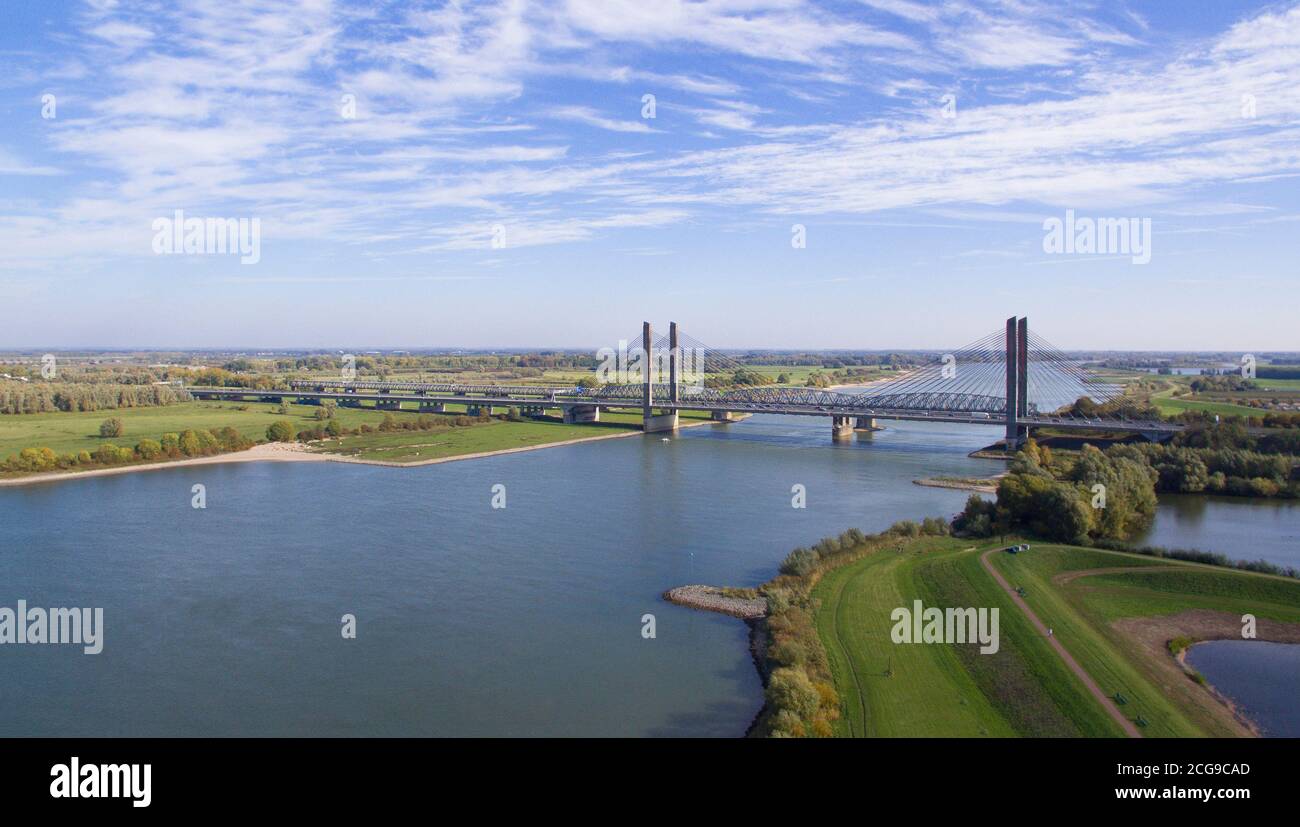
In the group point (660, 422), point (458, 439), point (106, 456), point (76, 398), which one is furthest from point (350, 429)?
point (76, 398)

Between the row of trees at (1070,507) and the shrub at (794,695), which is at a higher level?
the row of trees at (1070,507)

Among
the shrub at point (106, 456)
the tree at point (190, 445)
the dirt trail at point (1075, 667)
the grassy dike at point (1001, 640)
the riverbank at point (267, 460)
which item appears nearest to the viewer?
the dirt trail at point (1075, 667)

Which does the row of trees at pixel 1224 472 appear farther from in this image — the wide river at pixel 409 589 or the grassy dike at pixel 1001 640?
the grassy dike at pixel 1001 640

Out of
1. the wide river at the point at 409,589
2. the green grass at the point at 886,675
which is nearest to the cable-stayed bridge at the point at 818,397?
the wide river at the point at 409,589

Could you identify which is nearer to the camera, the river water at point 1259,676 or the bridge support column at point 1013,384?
the river water at point 1259,676

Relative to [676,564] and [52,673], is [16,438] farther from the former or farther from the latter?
[676,564]

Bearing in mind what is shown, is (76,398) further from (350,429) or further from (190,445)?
(190,445)
